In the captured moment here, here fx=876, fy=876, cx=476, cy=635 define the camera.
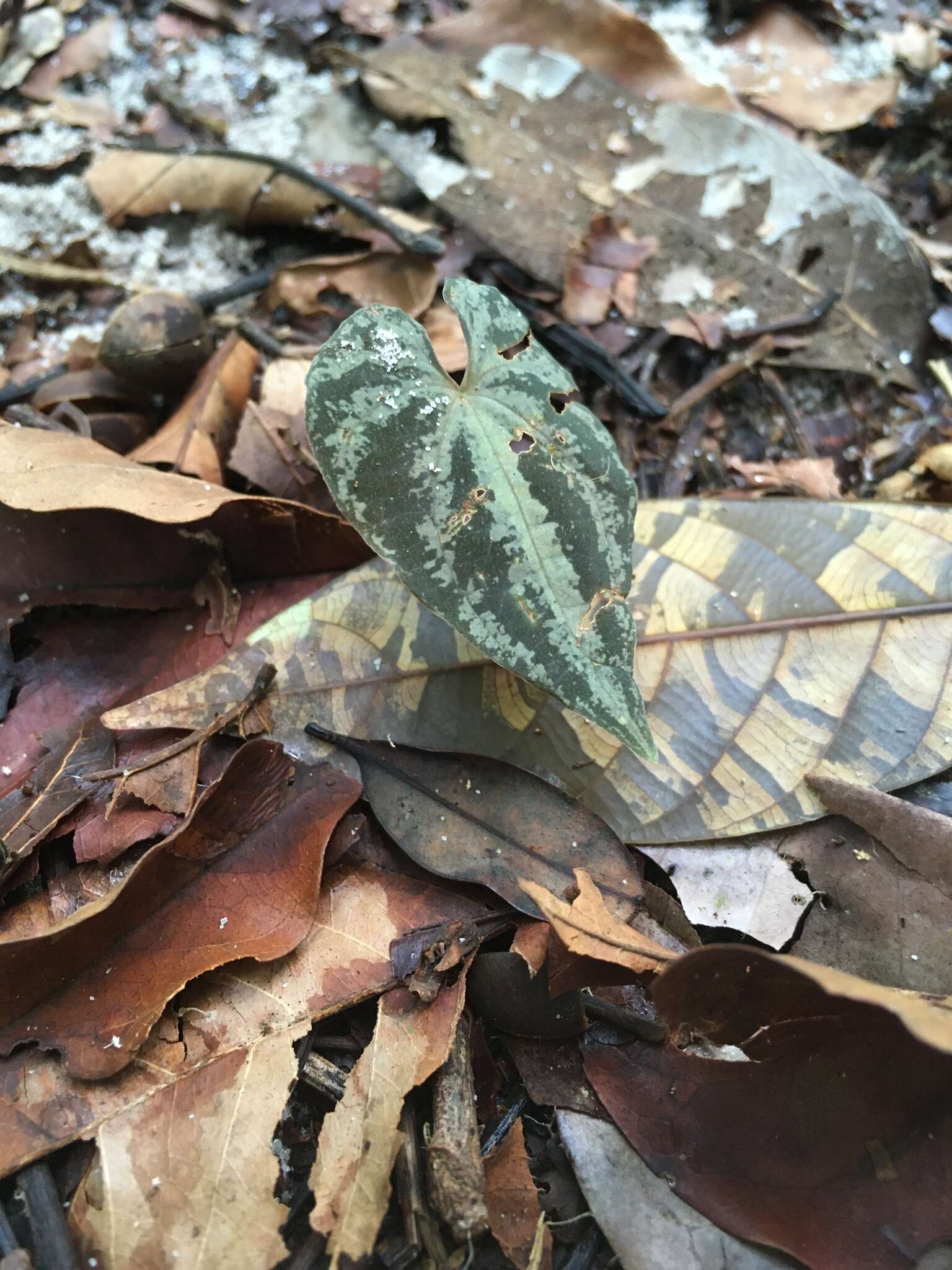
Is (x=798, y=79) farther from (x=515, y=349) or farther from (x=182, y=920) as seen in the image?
(x=182, y=920)

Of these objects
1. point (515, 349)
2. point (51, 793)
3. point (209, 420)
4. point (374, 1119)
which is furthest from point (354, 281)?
point (374, 1119)

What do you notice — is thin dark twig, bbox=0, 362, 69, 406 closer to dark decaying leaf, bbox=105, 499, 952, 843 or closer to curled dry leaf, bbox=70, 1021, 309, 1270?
dark decaying leaf, bbox=105, 499, 952, 843

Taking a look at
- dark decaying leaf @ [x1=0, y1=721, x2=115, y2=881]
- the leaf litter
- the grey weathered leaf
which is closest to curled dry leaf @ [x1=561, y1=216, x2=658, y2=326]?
the leaf litter

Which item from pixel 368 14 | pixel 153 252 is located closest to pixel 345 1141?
pixel 153 252

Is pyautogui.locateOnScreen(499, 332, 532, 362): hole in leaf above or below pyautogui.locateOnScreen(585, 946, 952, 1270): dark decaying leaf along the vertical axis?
above

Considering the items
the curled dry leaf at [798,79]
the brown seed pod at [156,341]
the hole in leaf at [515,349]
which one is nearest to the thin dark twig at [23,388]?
the brown seed pod at [156,341]

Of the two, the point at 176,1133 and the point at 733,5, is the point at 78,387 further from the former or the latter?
the point at 733,5
